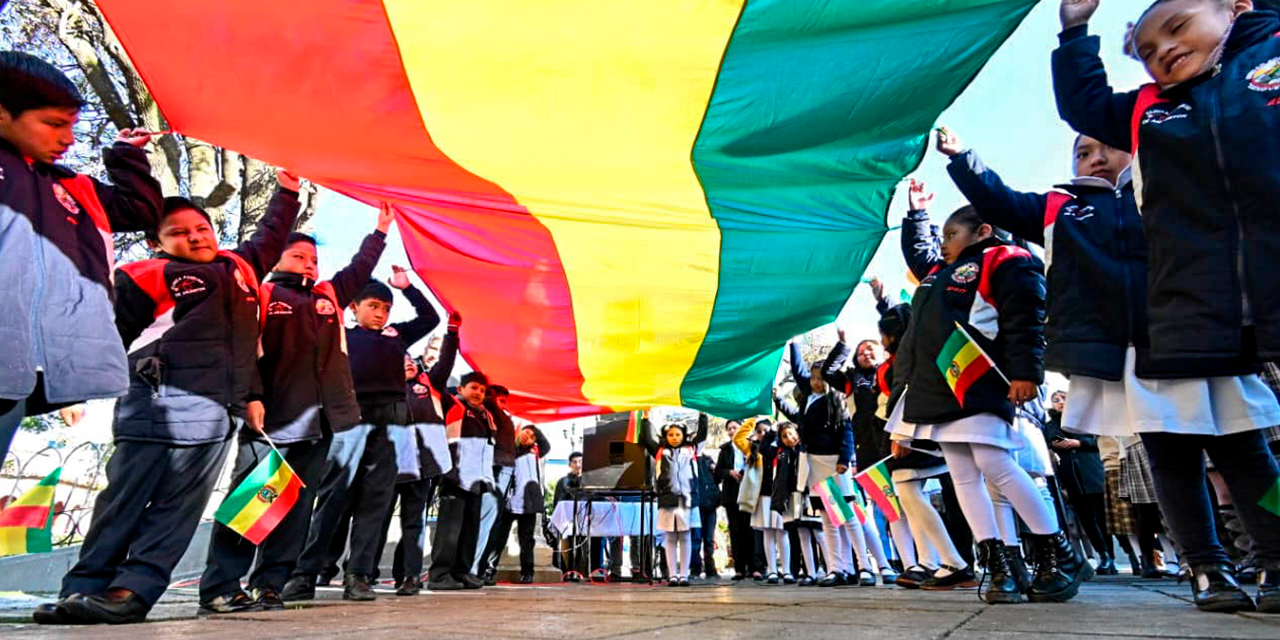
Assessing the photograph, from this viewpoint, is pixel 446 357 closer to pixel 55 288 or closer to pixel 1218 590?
pixel 55 288

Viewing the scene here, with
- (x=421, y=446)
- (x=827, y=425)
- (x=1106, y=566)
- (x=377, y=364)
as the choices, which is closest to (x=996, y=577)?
(x=377, y=364)

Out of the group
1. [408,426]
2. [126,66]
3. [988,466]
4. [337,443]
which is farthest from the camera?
[126,66]

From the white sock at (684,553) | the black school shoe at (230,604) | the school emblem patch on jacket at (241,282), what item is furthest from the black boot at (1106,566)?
the school emblem patch on jacket at (241,282)

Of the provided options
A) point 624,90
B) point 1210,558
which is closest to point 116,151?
point 624,90

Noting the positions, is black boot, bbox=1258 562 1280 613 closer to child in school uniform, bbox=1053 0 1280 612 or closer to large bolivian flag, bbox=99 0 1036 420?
child in school uniform, bbox=1053 0 1280 612

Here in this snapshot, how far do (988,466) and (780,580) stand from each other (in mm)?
5053

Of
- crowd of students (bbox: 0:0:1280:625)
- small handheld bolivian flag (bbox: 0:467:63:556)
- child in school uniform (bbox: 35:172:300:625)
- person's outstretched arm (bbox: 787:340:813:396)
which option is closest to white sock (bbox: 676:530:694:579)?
person's outstretched arm (bbox: 787:340:813:396)

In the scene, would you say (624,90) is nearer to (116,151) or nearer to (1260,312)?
(116,151)

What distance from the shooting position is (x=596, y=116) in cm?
356

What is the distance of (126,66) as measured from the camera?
7.45m

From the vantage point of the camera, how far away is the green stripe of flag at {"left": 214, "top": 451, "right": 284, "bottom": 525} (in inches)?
108

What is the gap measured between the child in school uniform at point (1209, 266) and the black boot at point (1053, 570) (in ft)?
2.02

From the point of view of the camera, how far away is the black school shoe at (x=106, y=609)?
2.31 meters

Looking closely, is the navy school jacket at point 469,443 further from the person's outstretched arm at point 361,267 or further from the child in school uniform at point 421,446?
the person's outstretched arm at point 361,267
